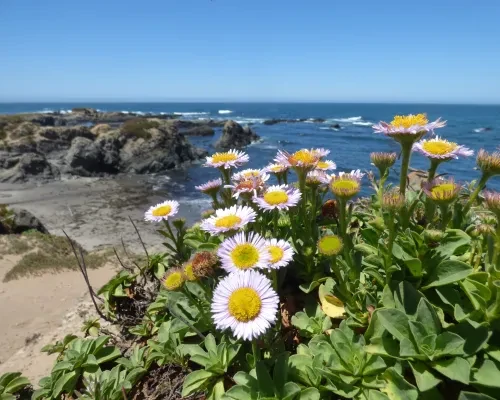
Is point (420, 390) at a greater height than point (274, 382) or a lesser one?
greater

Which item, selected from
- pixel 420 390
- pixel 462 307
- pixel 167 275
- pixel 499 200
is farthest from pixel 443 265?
pixel 167 275

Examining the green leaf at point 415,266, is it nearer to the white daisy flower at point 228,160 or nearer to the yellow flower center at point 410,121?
the yellow flower center at point 410,121

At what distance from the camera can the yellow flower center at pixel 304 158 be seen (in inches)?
97.0

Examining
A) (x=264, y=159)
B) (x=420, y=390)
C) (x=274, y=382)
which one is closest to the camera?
(x=420, y=390)

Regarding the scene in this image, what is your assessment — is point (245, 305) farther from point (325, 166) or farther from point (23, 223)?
point (23, 223)

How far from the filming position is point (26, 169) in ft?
80.6

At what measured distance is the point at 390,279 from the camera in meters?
2.17

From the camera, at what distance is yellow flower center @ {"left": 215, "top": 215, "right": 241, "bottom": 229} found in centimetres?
231

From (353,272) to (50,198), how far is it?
70.8ft

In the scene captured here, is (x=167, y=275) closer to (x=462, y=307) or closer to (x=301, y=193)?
(x=301, y=193)

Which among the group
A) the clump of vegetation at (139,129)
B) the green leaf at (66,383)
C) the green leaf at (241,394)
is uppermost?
the green leaf at (241,394)

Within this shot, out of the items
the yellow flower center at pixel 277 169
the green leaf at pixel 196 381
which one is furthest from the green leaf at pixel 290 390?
the yellow flower center at pixel 277 169

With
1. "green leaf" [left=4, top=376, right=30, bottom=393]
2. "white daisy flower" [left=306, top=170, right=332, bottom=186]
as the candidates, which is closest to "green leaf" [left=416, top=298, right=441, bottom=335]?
"white daisy flower" [left=306, top=170, right=332, bottom=186]

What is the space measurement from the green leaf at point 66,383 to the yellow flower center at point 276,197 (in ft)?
6.70
